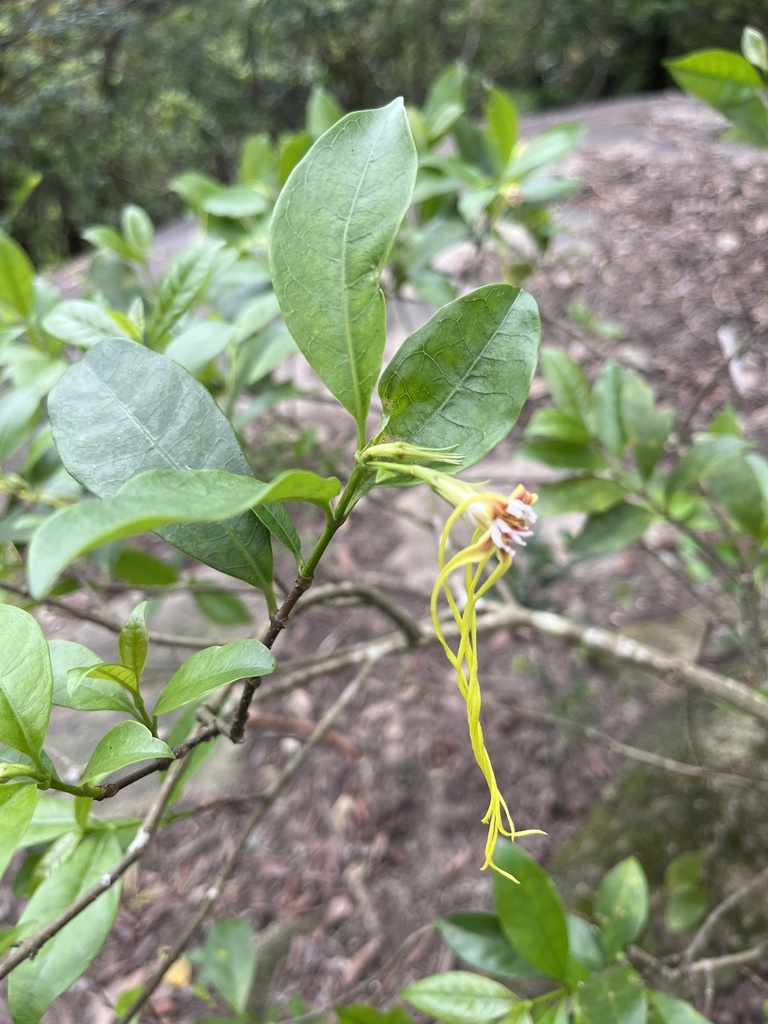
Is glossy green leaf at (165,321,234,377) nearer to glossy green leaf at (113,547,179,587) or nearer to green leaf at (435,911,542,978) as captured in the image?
glossy green leaf at (113,547,179,587)

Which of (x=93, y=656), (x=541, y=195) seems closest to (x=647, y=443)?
(x=541, y=195)

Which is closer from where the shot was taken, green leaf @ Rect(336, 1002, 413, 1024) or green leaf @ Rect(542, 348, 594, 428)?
green leaf @ Rect(336, 1002, 413, 1024)

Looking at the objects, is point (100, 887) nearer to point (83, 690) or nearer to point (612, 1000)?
point (83, 690)

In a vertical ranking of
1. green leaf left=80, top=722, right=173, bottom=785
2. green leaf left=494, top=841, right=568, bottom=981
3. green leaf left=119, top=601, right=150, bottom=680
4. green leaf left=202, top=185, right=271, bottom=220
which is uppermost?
green leaf left=202, top=185, right=271, bottom=220

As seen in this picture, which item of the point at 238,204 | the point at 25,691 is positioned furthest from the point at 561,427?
the point at 25,691

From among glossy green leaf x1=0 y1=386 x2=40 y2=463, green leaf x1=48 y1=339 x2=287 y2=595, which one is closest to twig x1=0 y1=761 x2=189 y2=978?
green leaf x1=48 y1=339 x2=287 y2=595
